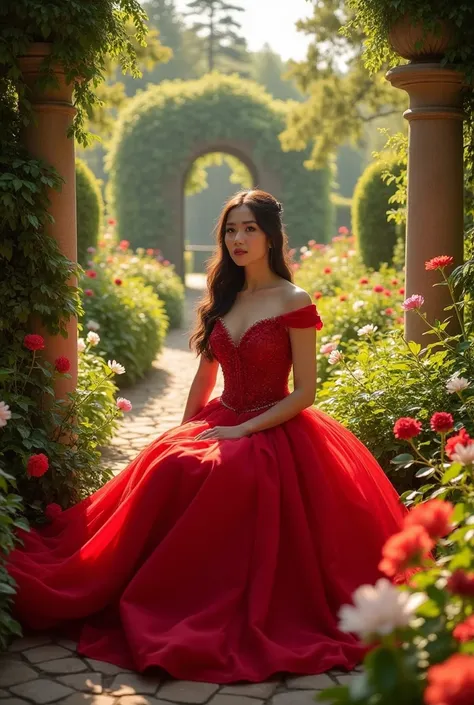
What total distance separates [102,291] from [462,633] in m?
7.29

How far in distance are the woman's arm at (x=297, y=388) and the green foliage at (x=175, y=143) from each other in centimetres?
1230

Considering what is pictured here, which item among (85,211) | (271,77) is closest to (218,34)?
(271,77)

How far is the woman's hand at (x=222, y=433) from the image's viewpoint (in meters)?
3.48

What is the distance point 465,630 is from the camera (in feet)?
5.72

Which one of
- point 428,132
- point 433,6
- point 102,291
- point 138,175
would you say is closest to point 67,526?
point 428,132

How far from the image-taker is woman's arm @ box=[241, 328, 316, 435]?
3.49m

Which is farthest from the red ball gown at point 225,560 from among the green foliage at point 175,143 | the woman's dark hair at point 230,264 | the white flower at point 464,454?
the green foliage at point 175,143

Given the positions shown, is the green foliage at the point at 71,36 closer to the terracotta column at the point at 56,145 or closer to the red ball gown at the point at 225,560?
the terracotta column at the point at 56,145

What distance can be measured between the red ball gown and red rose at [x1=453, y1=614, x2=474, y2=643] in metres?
1.22

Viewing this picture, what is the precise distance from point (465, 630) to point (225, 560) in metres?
1.53

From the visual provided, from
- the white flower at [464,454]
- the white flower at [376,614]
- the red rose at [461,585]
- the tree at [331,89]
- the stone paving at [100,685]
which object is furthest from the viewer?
the tree at [331,89]

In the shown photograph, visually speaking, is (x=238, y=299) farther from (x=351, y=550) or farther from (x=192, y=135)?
(x=192, y=135)

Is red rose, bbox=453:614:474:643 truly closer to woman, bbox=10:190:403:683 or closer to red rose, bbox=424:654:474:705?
red rose, bbox=424:654:474:705

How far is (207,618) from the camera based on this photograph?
3031 millimetres
